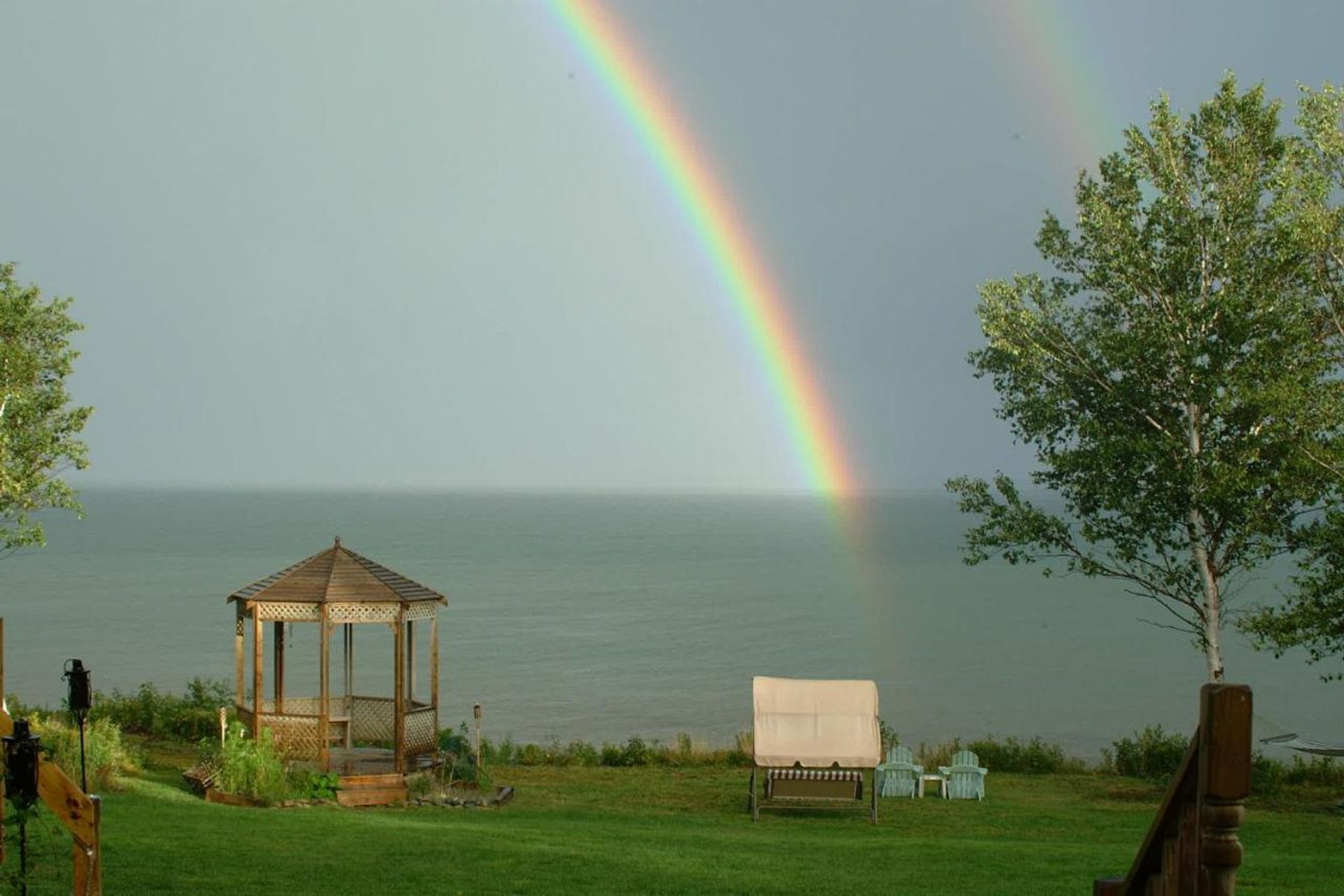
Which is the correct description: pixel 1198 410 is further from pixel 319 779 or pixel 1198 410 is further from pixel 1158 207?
pixel 319 779

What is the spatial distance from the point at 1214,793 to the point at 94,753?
575 inches

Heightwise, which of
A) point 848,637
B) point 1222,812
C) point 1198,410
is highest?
point 1198,410

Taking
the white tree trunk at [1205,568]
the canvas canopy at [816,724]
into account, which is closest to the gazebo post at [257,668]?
the canvas canopy at [816,724]

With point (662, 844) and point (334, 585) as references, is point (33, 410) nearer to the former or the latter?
point (334, 585)

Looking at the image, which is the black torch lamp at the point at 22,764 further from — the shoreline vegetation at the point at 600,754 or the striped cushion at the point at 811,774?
the striped cushion at the point at 811,774

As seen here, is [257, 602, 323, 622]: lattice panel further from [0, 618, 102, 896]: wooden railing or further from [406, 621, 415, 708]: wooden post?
A: [0, 618, 102, 896]: wooden railing

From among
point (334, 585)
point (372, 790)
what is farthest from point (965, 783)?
point (334, 585)

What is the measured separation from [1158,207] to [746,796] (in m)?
9.85

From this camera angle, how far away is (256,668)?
56.2ft

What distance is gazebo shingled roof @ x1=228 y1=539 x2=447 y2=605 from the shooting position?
1711cm

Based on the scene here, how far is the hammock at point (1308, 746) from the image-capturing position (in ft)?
50.2

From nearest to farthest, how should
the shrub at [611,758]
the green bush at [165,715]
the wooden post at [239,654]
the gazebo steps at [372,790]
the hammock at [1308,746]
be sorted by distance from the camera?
Answer: the hammock at [1308,746]
the gazebo steps at [372,790]
the wooden post at [239,654]
the shrub at [611,758]
the green bush at [165,715]

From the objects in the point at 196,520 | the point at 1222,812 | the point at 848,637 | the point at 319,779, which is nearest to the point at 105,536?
the point at 196,520

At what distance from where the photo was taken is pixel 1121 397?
61.5ft
